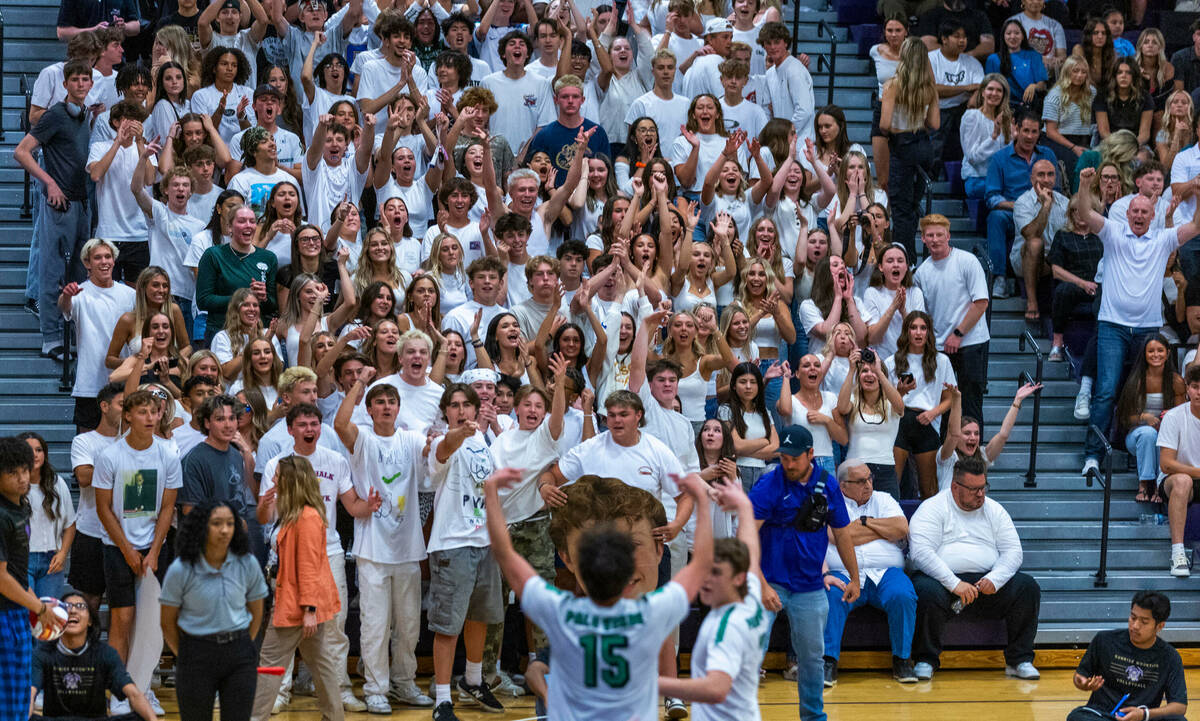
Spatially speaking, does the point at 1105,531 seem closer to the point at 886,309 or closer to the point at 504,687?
the point at 886,309

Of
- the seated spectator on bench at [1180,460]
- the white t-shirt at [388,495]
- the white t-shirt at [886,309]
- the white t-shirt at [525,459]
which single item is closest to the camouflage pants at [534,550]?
the white t-shirt at [525,459]

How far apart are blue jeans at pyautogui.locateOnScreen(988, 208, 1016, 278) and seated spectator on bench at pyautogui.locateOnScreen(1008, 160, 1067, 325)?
0.10m

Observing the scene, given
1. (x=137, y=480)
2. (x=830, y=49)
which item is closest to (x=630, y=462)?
(x=137, y=480)

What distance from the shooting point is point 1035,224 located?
14.2 metres

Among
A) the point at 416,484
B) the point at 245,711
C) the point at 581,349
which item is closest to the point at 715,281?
the point at 581,349

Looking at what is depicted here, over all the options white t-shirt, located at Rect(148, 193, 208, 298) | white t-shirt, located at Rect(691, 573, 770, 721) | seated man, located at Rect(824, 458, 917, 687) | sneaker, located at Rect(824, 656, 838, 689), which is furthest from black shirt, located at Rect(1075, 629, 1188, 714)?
white t-shirt, located at Rect(148, 193, 208, 298)

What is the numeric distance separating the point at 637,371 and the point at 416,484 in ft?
5.39

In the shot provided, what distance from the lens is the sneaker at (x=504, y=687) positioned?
10812mm

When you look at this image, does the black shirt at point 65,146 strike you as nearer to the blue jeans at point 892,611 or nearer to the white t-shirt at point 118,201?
the white t-shirt at point 118,201

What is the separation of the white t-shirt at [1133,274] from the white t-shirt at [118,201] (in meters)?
7.90

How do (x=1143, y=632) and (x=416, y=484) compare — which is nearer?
(x=1143, y=632)

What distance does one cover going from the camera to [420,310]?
11539 millimetres

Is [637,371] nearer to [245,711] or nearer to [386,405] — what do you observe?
[386,405]

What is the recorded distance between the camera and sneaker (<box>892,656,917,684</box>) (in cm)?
1127
